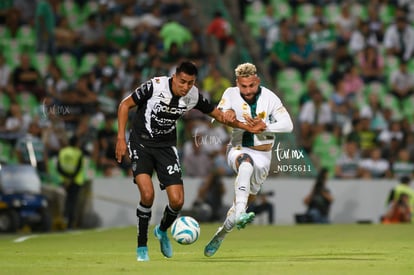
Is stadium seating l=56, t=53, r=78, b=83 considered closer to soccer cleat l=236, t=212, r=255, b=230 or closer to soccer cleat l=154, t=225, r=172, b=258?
soccer cleat l=154, t=225, r=172, b=258

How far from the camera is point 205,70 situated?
28.3 m

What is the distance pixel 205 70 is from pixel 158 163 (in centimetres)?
1448

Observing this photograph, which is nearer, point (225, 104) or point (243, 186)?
point (243, 186)

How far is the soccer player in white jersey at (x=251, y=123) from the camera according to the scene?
14.3 metres

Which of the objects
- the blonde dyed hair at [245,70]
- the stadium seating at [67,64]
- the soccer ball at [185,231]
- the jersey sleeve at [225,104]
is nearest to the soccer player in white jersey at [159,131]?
the soccer ball at [185,231]

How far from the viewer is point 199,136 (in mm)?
17000

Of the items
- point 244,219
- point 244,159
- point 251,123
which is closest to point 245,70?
point 251,123

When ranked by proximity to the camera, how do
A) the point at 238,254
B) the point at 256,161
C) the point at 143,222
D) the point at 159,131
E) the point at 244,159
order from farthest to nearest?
1. the point at 238,254
2. the point at 256,161
3. the point at 244,159
4. the point at 159,131
5. the point at 143,222

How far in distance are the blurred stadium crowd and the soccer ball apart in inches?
483

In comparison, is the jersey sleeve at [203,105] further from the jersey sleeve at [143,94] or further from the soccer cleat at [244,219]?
the soccer cleat at [244,219]

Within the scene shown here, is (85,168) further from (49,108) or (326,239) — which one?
(326,239)

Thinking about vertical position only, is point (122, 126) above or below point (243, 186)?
above

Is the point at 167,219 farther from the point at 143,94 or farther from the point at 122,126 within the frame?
the point at 143,94

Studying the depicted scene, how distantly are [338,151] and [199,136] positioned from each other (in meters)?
11.5
